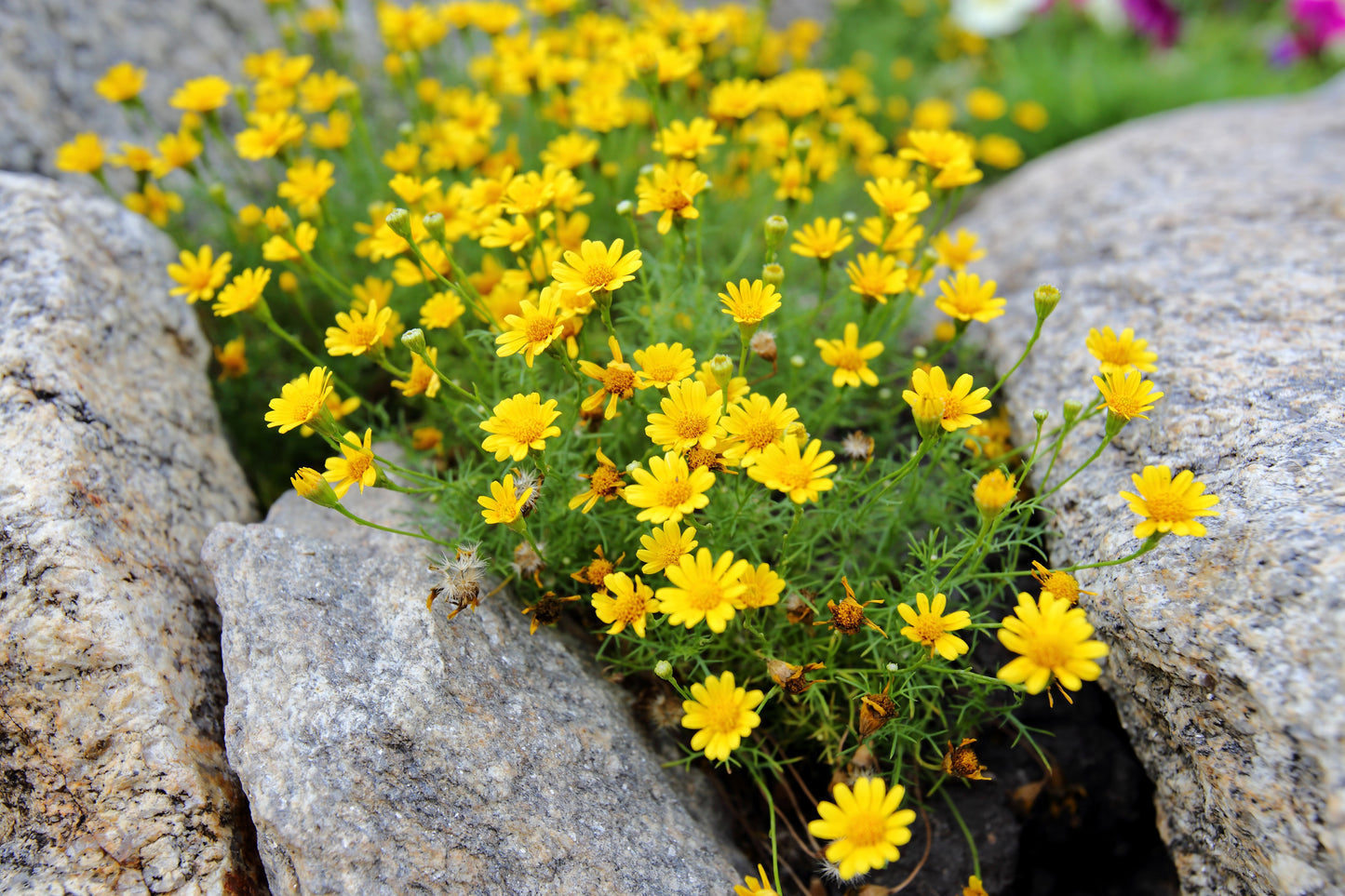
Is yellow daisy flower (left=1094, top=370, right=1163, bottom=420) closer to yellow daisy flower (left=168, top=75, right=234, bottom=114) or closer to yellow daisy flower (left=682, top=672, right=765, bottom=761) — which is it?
yellow daisy flower (left=682, top=672, right=765, bottom=761)

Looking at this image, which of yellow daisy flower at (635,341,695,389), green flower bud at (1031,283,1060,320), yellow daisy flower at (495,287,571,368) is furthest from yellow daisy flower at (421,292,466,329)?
green flower bud at (1031,283,1060,320)

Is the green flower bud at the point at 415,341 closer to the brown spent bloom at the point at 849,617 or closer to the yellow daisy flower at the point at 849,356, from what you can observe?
the yellow daisy flower at the point at 849,356

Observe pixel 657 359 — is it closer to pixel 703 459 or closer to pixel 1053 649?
pixel 703 459

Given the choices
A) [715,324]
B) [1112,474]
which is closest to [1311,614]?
[1112,474]

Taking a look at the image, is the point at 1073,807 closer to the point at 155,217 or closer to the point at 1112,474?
the point at 1112,474

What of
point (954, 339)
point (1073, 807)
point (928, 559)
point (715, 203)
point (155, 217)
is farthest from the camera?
point (715, 203)

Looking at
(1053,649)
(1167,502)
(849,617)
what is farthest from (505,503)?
(1167,502)

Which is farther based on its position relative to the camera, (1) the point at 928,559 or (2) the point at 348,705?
(1) the point at 928,559
